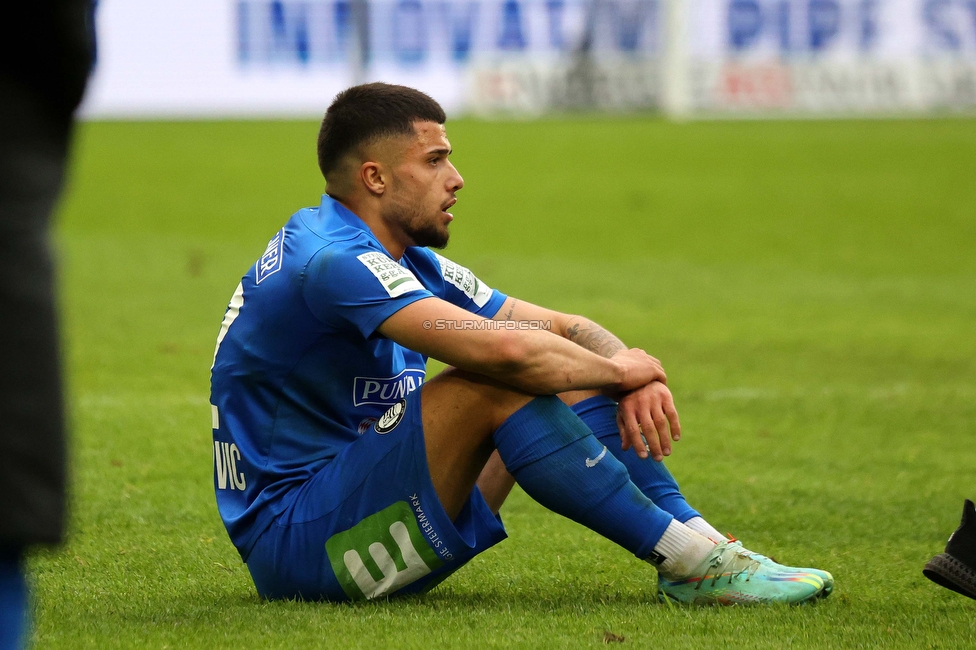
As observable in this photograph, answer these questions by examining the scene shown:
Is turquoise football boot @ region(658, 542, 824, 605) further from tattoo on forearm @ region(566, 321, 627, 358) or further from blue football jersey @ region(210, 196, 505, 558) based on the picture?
blue football jersey @ region(210, 196, 505, 558)

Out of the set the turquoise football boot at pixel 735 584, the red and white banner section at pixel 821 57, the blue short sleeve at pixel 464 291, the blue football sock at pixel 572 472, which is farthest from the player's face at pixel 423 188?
the red and white banner section at pixel 821 57

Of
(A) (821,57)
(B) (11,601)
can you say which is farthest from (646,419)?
(A) (821,57)

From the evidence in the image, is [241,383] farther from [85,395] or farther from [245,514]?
[85,395]

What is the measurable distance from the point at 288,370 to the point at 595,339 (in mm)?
871

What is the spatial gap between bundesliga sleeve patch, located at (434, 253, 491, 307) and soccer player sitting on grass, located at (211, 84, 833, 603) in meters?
0.20

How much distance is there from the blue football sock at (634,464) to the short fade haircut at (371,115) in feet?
2.68

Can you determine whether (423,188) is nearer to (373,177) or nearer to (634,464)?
(373,177)

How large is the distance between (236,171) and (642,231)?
7.06 metres

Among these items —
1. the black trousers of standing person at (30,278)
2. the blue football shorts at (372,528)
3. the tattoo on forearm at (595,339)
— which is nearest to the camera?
the black trousers of standing person at (30,278)

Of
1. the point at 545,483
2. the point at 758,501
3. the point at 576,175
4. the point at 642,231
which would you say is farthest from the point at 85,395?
the point at 576,175

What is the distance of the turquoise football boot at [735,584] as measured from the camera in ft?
→ 9.64

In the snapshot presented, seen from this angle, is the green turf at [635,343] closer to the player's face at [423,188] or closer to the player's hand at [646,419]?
the player's hand at [646,419]

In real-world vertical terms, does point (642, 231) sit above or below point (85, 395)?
below

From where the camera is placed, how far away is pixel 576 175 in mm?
18703
